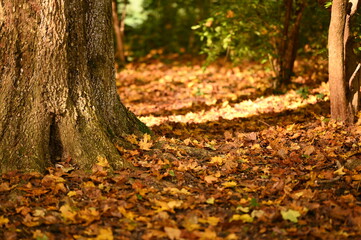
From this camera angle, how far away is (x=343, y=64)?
588 cm

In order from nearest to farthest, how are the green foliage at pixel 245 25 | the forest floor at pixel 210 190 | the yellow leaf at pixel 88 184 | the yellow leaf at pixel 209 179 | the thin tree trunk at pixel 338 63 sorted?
the forest floor at pixel 210 190 → the yellow leaf at pixel 88 184 → the yellow leaf at pixel 209 179 → the thin tree trunk at pixel 338 63 → the green foliage at pixel 245 25

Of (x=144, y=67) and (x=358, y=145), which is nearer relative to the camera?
(x=358, y=145)

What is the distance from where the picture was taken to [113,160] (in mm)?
4523

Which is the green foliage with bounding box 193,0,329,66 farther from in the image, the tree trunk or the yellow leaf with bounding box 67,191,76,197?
the yellow leaf with bounding box 67,191,76,197

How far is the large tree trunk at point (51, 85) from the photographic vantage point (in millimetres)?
4160

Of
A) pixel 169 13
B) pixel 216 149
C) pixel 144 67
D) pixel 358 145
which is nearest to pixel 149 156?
pixel 216 149

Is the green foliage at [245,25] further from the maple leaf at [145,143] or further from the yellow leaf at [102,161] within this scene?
the yellow leaf at [102,161]

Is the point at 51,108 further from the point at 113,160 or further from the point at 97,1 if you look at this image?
the point at 97,1

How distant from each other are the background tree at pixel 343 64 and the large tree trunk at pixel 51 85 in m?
3.11

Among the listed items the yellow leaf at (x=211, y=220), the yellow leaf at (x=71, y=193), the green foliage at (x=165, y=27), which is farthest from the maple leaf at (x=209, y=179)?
the green foliage at (x=165, y=27)

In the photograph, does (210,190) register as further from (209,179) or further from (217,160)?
(217,160)

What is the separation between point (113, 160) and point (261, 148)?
1.95 meters

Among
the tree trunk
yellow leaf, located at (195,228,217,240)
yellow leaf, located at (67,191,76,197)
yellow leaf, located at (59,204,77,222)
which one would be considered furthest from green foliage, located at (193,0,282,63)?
yellow leaf, located at (195,228,217,240)

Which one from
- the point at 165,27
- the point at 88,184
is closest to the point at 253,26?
the point at 88,184
